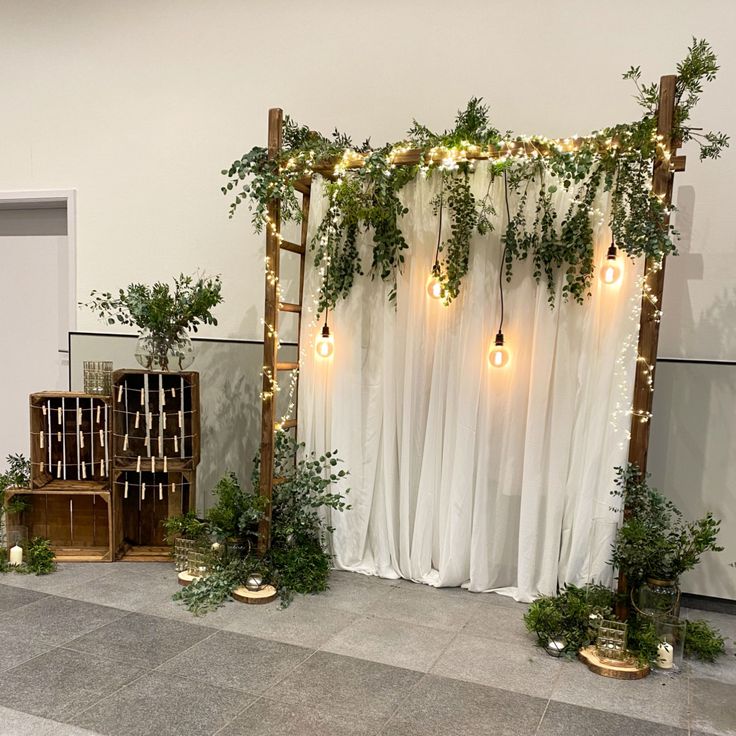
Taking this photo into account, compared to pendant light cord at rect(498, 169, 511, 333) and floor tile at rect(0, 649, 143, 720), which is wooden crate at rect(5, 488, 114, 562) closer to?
floor tile at rect(0, 649, 143, 720)

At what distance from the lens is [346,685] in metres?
2.79

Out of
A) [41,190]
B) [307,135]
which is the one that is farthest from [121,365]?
[307,135]

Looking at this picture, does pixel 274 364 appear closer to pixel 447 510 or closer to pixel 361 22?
pixel 447 510

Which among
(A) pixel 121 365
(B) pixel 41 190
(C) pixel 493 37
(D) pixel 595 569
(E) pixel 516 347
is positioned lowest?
(D) pixel 595 569

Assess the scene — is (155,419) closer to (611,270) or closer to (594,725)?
(611,270)

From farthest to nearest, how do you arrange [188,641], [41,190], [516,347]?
[41,190] → [516,347] → [188,641]

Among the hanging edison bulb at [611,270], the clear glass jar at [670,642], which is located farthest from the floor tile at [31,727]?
the hanging edison bulb at [611,270]

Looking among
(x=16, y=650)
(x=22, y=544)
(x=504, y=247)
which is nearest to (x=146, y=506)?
(x=22, y=544)

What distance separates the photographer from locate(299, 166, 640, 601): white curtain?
3.51 m

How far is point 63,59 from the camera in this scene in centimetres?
494

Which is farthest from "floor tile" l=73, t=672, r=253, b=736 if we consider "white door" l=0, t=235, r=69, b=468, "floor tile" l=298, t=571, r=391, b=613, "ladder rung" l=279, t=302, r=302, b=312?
"white door" l=0, t=235, r=69, b=468

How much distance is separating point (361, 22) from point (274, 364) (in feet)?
7.07

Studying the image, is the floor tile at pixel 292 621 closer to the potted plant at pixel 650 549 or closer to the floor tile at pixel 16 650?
the floor tile at pixel 16 650

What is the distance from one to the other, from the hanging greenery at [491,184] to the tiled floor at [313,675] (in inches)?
65.8
